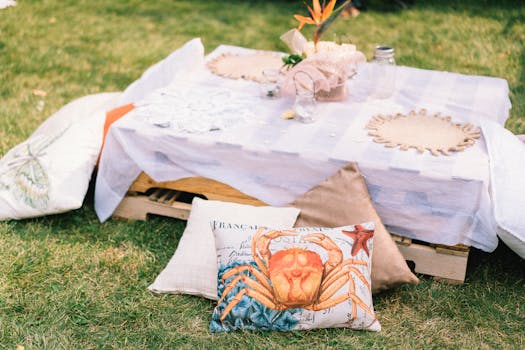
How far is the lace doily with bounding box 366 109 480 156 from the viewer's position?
2824 mm

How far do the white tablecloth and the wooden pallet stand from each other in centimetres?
5

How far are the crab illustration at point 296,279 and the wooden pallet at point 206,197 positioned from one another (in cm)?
40

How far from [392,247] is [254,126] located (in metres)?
0.86

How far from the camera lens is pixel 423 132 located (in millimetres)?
2959

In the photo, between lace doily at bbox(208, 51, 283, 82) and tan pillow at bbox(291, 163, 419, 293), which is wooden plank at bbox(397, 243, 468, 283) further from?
lace doily at bbox(208, 51, 283, 82)

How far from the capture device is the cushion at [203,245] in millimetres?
2648

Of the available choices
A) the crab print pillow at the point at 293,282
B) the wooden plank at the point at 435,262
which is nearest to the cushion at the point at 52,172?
the crab print pillow at the point at 293,282

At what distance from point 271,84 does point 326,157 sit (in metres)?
0.78

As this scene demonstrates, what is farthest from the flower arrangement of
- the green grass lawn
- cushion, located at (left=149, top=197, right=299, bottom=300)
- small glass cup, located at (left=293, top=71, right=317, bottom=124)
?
the green grass lawn

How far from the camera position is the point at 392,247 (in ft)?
8.63

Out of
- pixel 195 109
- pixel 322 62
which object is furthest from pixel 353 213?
pixel 195 109

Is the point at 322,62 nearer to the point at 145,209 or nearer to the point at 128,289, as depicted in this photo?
the point at 145,209

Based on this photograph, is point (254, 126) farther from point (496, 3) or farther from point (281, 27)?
point (496, 3)

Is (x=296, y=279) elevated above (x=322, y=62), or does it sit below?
below
